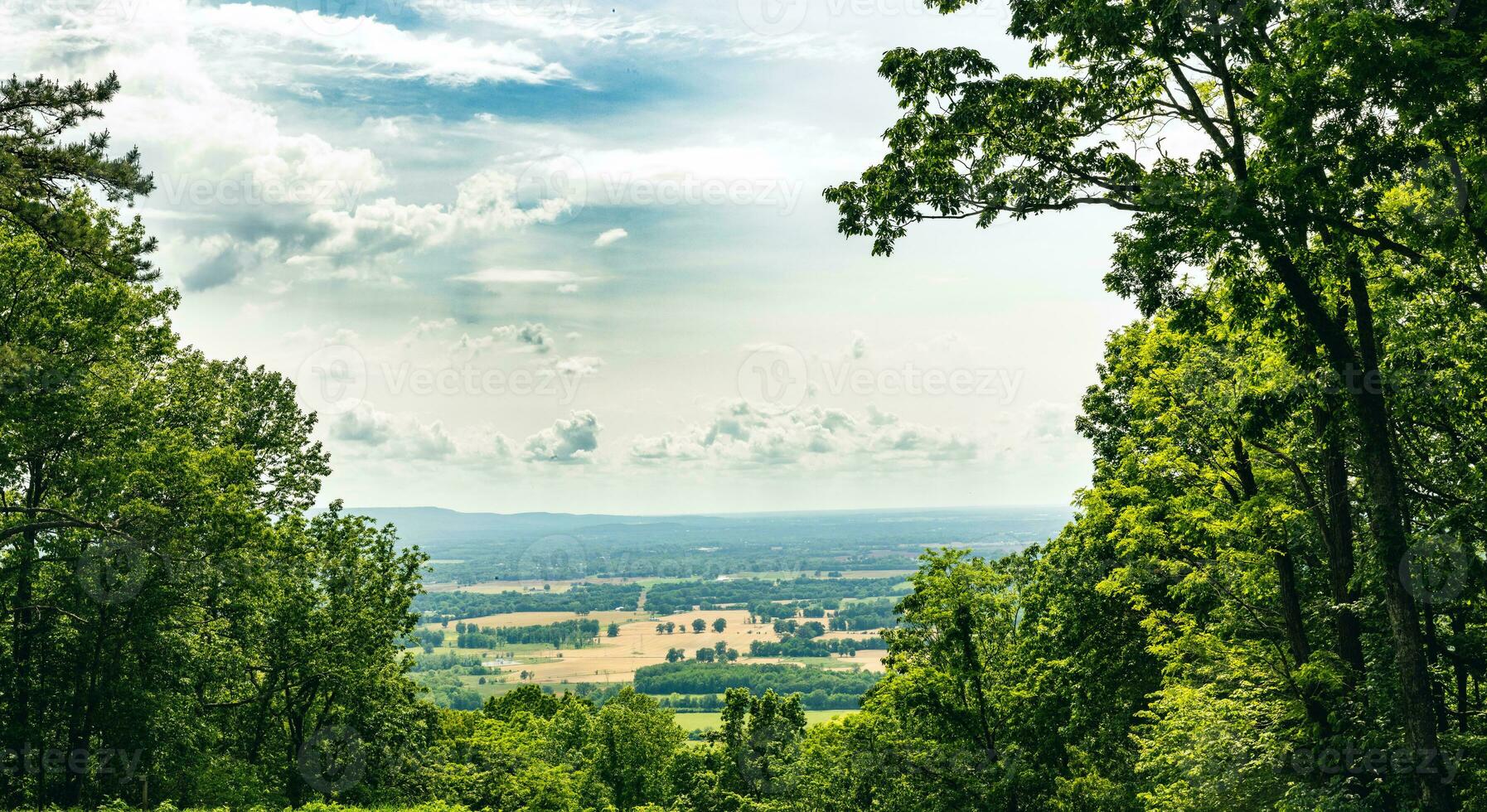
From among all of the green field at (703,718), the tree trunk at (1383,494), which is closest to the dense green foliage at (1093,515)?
the tree trunk at (1383,494)

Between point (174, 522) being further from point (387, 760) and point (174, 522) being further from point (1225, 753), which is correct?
point (1225, 753)

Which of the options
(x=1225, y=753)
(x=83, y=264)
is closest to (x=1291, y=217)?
(x=1225, y=753)

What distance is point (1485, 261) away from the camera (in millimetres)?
12656

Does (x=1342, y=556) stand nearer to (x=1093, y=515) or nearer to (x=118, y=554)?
(x=1093, y=515)

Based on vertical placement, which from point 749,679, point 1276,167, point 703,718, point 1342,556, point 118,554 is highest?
point 1276,167

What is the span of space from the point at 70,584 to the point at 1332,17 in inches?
1167

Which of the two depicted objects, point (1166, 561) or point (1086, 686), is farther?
point (1086, 686)

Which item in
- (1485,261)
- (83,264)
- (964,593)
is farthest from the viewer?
(964,593)

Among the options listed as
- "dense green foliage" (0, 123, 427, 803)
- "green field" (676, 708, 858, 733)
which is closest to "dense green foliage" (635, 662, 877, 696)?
"green field" (676, 708, 858, 733)

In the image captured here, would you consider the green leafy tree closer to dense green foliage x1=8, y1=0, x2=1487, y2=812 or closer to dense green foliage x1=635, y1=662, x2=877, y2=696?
dense green foliage x1=8, y1=0, x2=1487, y2=812

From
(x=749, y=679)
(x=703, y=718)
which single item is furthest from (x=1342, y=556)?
(x=749, y=679)

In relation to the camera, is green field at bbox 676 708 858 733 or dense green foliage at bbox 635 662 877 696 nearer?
green field at bbox 676 708 858 733

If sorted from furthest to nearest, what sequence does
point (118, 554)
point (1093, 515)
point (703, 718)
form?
point (703, 718) → point (1093, 515) → point (118, 554)

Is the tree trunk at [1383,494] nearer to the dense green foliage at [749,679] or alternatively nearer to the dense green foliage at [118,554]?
the dense green foliage at [118,554]
